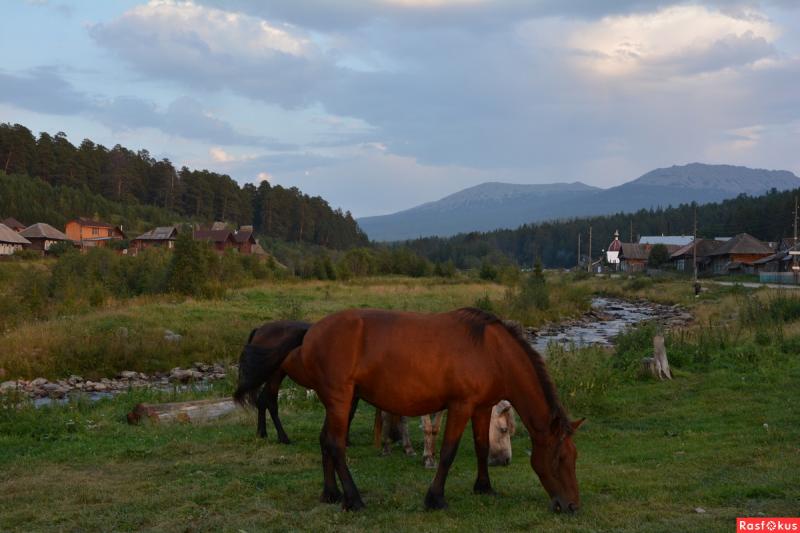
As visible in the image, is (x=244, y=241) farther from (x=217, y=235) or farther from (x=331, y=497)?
(x=331, y=497)

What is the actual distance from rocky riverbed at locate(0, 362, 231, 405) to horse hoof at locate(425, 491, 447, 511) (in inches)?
497

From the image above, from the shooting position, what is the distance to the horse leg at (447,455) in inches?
261

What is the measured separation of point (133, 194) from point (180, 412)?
9140 centimetres

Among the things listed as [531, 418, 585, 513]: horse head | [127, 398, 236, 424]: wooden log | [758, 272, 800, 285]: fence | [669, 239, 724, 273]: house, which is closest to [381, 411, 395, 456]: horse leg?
[531, 418, 585, 513]: horse head

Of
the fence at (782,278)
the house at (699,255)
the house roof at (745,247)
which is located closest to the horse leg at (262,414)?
the fence at (782,278)

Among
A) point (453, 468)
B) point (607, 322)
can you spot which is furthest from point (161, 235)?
point (453, 468)

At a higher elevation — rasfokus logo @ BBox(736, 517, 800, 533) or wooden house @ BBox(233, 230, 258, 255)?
wooden house @ BBox(233, 230, 258, 255)

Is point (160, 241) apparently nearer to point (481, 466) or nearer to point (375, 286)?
point (375, 286)

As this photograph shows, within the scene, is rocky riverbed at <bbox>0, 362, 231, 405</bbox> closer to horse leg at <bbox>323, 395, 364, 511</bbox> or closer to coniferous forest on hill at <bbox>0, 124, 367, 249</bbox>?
horse leg at <bbox>323, 395, 364, 511</bbox>

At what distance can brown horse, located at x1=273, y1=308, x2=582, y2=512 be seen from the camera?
6684 mm

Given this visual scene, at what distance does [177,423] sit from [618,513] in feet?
27.1

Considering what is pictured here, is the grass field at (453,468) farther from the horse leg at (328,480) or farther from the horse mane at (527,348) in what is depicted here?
the horse mane at (527,348)

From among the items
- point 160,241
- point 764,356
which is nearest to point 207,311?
point 764,356

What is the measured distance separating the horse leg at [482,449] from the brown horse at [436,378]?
0.09 feet
